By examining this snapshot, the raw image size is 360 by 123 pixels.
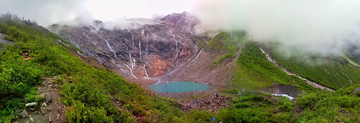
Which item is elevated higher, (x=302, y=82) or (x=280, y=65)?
(x=280, y=65)

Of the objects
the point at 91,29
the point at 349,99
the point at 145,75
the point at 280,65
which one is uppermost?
the point at 91,29

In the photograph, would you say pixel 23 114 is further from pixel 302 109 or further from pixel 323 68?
pixel 323 68

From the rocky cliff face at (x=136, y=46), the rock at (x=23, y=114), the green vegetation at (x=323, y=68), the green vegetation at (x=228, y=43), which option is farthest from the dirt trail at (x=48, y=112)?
the rocky cliff face at (x=136, y=46)

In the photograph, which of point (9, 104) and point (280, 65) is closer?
point (9, 104)

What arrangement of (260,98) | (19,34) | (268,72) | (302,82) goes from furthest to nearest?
(268,72) < (302,82) < (260,98) < (19,34)

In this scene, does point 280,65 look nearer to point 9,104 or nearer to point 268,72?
point 268,72

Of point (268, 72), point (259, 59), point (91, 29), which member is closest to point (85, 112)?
point (268, 72)

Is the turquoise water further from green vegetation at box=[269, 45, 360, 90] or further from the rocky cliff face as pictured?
green vegetation at box=[269, 45, 360, 90]
